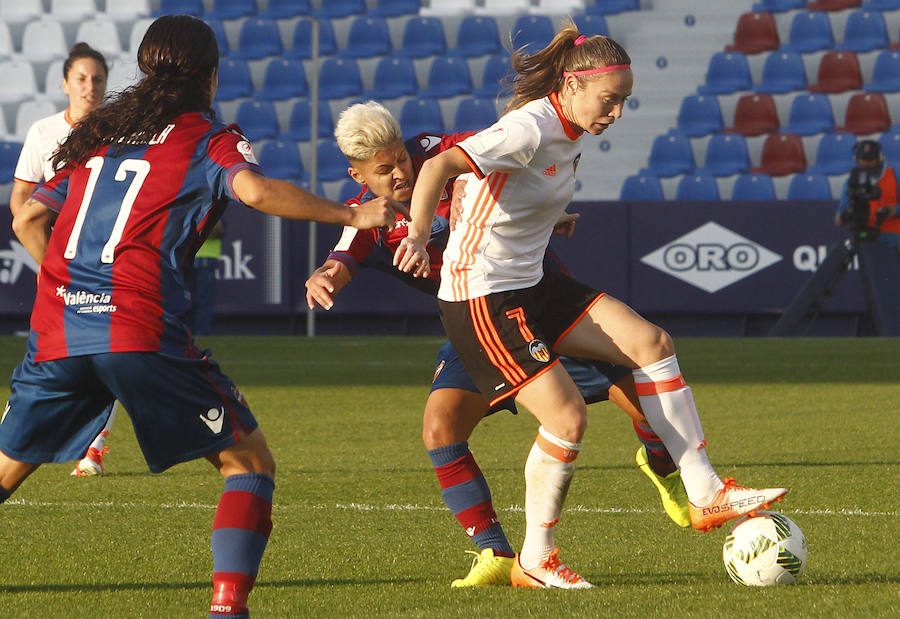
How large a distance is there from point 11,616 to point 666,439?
186 centimetres

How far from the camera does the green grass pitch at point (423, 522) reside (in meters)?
3.76

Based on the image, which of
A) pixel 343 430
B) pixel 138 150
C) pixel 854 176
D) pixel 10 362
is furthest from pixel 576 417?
pixel 854 176

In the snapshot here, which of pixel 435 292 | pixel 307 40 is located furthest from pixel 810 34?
pixel 435 292

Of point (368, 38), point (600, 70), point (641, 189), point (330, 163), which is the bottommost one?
point (330, 163)

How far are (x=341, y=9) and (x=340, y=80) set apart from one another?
1.33 metres

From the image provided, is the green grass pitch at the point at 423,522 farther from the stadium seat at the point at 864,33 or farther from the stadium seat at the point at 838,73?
the stadium seat at the point at 864,33

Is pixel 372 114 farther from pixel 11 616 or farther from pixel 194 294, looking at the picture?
pixel 194 294

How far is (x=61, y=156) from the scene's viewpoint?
342 cm

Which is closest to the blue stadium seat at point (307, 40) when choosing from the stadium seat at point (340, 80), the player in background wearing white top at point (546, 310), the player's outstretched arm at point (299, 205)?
the stadium seat at point (340, 80)

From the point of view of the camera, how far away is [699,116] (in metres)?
18.2

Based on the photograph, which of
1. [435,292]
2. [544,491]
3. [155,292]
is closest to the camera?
[155,292]

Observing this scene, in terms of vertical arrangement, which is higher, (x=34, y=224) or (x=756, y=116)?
(x=34, y=224)

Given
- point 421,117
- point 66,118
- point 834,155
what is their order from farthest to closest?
point 421,117
point 834,155
point 66,118

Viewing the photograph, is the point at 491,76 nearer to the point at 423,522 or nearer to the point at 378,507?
the point at 378,507
